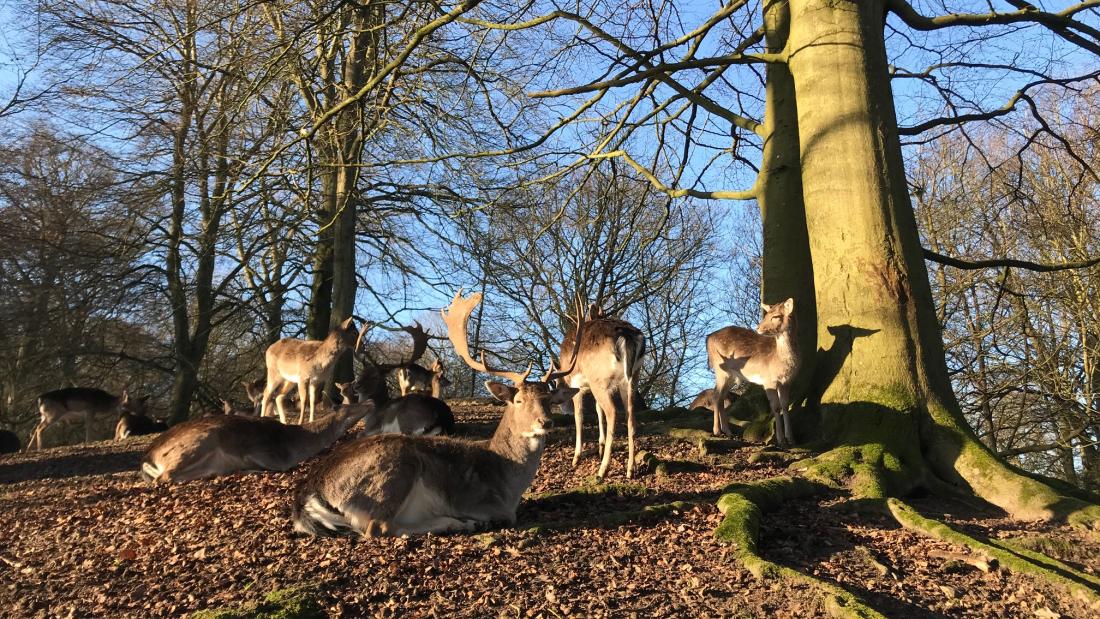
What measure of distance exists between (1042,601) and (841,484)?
2.16 metres

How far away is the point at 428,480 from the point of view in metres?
5.70

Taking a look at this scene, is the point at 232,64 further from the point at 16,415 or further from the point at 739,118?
the point at 16,415

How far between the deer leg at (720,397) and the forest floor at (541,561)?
8.26ft

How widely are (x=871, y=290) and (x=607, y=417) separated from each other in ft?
8.91

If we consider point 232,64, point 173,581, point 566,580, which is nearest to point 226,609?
point 173,581

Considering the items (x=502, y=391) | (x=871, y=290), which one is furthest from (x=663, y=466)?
(x=871, y=290)

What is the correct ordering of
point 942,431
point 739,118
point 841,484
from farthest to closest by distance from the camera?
1. point 739,118
2. point 942,431
3. point 841,484

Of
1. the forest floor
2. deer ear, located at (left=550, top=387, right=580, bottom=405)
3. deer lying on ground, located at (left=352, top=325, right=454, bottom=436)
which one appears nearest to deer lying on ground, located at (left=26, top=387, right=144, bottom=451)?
deer lying on ground, located at (left=352, top=325, right=454, bottom=436)

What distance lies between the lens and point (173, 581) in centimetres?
465

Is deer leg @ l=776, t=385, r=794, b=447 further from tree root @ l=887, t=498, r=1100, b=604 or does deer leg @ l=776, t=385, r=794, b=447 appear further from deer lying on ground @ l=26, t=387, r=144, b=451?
deer lying on ground @ l=26, t=387, r=144, b=451

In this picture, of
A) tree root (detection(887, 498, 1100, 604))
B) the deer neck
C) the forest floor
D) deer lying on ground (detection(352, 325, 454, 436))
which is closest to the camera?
the forest floor

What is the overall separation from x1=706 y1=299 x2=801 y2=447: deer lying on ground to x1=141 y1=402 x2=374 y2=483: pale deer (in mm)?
4820

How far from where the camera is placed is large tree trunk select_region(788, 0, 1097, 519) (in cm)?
697

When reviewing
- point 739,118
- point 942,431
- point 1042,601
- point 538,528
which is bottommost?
point 1042,601
